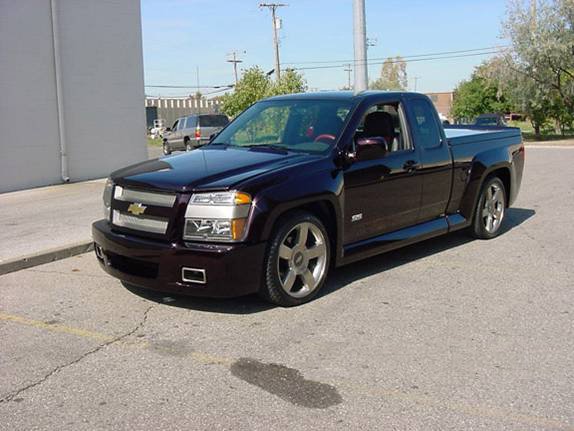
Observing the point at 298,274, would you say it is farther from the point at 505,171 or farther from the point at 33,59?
the point at 33,59

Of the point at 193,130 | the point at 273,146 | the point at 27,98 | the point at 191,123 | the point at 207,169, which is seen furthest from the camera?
the point at 191,123

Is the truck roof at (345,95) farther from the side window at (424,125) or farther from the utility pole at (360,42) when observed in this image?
the utility pole at (360,42)

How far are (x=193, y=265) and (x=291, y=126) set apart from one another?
6.85 ft

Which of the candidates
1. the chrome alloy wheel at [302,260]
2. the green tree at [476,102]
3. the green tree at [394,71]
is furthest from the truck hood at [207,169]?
the green tree at [394,71]

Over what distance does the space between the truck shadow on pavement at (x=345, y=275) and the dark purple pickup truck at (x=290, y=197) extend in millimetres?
296

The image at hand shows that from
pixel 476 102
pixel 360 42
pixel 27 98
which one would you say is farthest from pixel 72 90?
pixel 476 102

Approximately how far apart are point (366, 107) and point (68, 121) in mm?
9089

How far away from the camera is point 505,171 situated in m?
8.35

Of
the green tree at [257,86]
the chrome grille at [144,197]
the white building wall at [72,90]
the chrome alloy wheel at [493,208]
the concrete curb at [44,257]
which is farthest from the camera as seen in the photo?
the green tree at [257,86]

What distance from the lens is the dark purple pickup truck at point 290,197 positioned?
486 cm

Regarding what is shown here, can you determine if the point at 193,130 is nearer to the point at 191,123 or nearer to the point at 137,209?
the point at 191,123

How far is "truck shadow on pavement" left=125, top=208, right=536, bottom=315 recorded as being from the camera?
537 centimetres

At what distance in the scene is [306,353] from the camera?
438 centimetres

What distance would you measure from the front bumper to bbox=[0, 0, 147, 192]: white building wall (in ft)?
27.3
